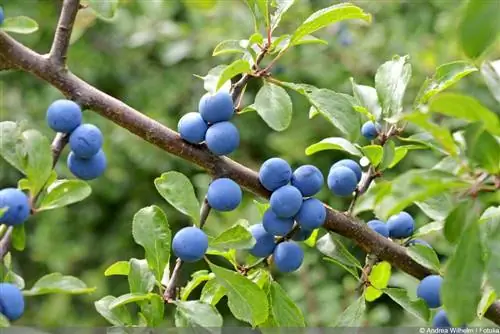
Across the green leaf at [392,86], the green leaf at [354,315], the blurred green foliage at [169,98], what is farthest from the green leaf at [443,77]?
the blurred green foliage at [169,98]

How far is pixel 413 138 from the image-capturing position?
95cm

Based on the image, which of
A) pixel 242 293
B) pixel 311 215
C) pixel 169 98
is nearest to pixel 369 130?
pixel 311 215

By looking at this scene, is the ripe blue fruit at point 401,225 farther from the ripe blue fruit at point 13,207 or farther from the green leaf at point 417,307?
the ripe blue fruit at point 13,207

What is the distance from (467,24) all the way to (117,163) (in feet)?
7.01

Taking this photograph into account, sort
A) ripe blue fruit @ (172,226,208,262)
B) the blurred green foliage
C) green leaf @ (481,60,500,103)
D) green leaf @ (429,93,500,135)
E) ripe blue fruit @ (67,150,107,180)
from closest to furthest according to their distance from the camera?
green leaf @ (429,93,500,135), green leaf @ (481,60,500,103), ripe blue fruit @ (172,226,208,262), ripe blue fruit @ (67,150,107,180), the blurred green foliage

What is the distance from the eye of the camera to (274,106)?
96cm

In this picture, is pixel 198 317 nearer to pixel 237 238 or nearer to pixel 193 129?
pixel 237 238

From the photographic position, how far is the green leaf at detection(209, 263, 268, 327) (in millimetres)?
919

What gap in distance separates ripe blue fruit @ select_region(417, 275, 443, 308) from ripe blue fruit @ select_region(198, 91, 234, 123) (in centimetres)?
32

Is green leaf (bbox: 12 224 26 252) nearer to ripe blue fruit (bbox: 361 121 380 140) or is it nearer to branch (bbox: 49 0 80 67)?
branch (bbox: 49 0 80 67)

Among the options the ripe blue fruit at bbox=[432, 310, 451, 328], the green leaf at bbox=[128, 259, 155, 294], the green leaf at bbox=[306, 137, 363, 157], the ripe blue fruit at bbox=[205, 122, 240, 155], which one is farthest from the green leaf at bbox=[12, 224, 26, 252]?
the ripe blue fruit at bbox=[432, 310, 451, 328]

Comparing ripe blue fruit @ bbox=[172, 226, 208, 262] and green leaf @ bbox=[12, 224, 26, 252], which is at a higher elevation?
ripe blue fruit @ bbox=[172, 226, 208, 262]

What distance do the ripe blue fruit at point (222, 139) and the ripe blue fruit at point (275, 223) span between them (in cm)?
9

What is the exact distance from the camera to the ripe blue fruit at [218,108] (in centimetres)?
97
